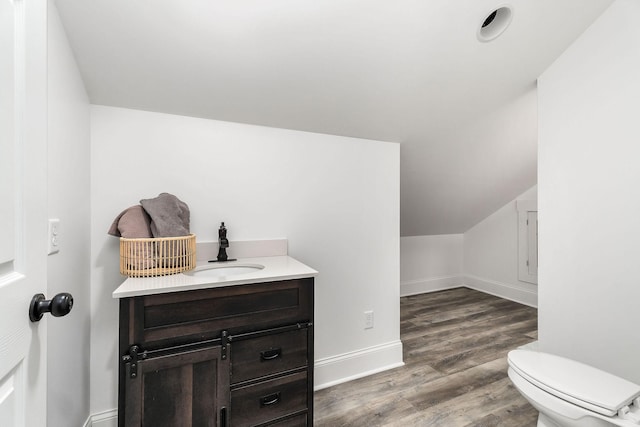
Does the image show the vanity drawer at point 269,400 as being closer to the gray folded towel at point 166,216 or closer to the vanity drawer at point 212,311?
the vanity drawer at point 212,311

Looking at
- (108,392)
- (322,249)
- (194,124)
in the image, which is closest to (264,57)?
(194,124)

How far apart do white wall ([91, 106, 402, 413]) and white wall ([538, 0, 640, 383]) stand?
95 cm

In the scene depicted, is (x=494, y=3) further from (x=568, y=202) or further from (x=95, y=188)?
(x=95, y=188)

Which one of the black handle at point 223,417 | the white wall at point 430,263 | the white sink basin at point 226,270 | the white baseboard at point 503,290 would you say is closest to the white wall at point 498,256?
the white baseboard at point 503,290

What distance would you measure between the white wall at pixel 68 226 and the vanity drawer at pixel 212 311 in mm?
275

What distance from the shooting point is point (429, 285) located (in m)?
3.88

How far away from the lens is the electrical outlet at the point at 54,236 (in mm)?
969

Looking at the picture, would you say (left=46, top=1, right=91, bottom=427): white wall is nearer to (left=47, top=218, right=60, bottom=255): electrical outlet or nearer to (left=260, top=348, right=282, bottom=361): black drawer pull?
(left=47, top=218, right=60, bottom=255): electrical outlet

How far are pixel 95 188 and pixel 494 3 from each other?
2118 millimetres

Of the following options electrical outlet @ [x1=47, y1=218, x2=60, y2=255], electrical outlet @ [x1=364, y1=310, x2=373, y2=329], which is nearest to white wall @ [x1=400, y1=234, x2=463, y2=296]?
electrical outlet @ [x1=364, y1=310, x2=373, y2=329]

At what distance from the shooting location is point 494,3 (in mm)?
1360

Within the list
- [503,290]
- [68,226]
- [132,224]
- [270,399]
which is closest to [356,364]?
[270,399]

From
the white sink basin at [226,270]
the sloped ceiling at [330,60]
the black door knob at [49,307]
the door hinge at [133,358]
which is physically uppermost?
the sloped ceiling at [330,60]

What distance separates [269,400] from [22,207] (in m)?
1.13
